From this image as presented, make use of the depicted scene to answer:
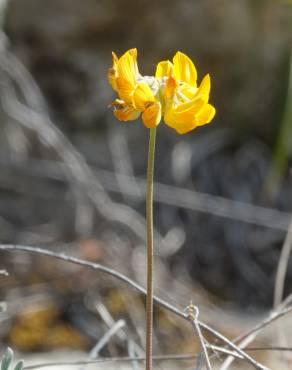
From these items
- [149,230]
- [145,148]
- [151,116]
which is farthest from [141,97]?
[145,148]

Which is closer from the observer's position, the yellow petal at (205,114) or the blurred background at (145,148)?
the yellow petal at (205,114)

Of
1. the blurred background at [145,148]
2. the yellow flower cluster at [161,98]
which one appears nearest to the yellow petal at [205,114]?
the yellow flower cluster at [161,98]

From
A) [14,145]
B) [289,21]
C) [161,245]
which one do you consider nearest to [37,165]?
[14,145]

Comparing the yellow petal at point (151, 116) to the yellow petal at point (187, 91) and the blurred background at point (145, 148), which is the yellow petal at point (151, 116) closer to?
the yellow petal at point (187, 91)

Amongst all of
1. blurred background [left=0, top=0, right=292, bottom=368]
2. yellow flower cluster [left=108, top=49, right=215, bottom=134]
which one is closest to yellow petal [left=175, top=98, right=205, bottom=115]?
yellow flower cluster [left=108, top=49, right=215, bottom=134]

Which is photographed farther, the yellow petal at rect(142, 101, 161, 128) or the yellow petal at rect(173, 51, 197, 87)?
the yellow petal at rect(173, 51, 197, 87)

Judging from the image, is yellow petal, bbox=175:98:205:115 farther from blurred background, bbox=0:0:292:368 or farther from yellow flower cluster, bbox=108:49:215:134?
blurred background, bbox=0:0:292:368

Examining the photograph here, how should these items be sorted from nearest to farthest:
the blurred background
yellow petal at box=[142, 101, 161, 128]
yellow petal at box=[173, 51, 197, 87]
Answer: yellow petal at box=[142, 101, 161, 128]
yellow petal at box=[173, 51, 197, 87]
the blurred background
